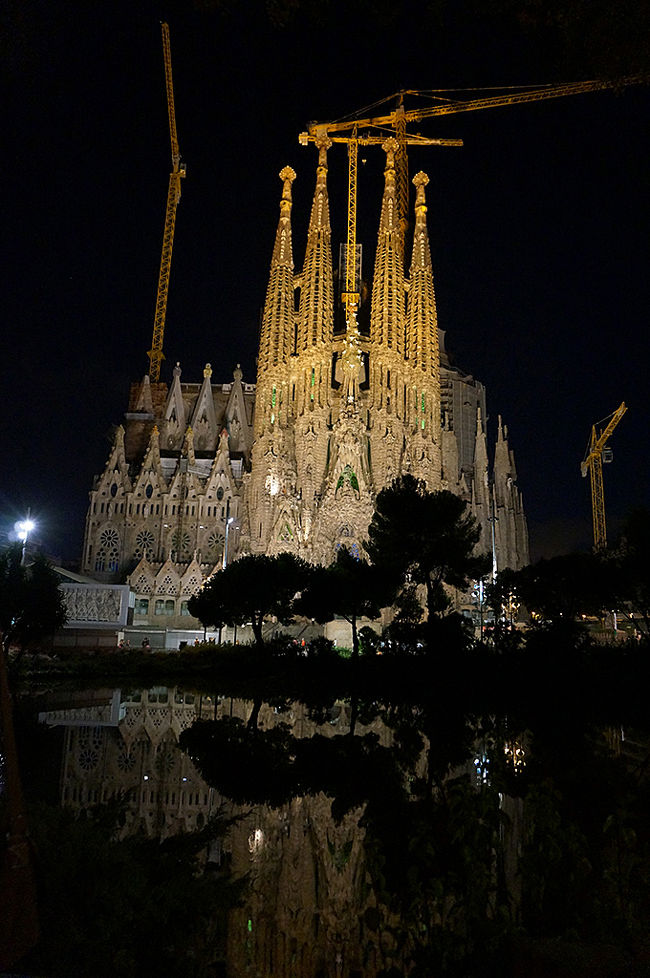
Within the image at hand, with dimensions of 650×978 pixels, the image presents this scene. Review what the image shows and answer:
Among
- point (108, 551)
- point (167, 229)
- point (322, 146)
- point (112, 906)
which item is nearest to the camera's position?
point (112, 906)

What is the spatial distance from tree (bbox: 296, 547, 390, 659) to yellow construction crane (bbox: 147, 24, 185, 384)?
61608 mm

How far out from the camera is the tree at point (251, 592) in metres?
39.0

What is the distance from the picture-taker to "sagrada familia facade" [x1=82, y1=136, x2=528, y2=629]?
63.2m

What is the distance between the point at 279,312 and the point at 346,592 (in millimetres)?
41880

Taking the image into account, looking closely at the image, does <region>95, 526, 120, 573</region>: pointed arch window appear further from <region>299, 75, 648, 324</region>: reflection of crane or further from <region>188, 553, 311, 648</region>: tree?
<region>299, 75, 648, 324</region>: reflection of crane

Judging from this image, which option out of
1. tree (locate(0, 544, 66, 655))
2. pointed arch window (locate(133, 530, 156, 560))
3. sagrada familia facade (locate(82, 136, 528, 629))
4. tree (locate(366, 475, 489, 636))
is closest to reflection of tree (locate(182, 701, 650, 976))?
tree (locate(0, 544, 66, 655))

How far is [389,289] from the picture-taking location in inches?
2815

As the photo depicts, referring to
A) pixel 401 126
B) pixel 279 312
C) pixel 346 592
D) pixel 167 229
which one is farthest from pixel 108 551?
pixel 401 126

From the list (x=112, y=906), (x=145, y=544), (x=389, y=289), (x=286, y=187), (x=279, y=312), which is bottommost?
(x=112, y=906)

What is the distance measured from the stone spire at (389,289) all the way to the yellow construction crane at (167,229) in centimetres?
3646

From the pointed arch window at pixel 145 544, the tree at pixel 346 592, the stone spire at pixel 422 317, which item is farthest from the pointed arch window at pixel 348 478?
the pointed arch window at pixel 145 544

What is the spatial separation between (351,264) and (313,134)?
2409cm

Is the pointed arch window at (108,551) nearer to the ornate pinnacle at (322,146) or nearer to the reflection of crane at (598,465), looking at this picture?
the ornate pinnacle at (322,146)

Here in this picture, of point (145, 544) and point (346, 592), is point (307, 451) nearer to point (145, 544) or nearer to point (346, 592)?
point (145, 544)
